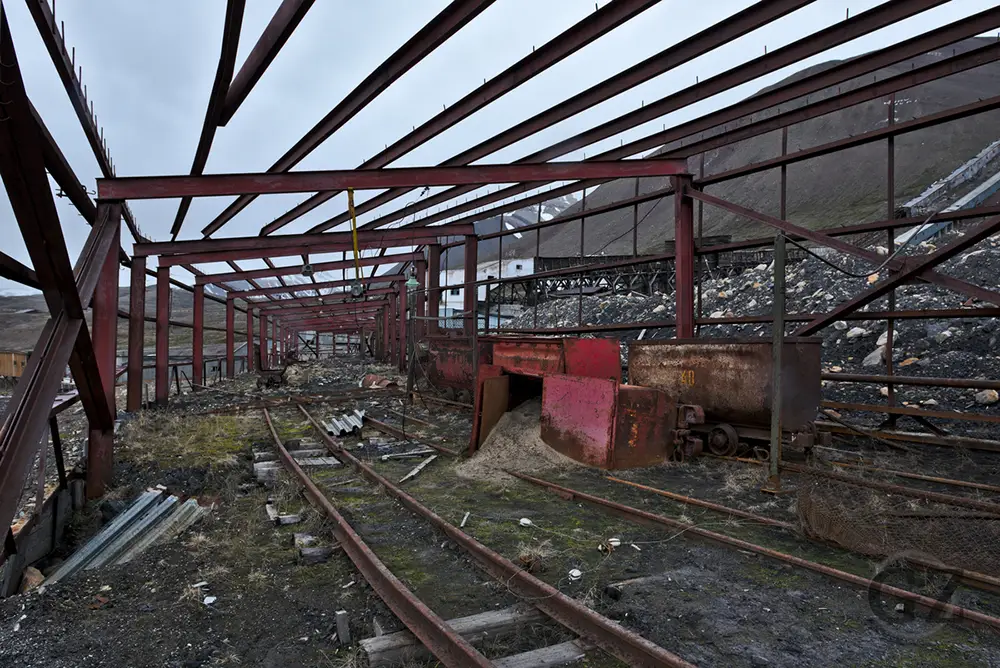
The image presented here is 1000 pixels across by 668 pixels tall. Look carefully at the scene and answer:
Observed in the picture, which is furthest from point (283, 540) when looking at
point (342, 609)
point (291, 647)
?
point (291, 647)

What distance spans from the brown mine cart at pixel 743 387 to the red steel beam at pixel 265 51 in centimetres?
571

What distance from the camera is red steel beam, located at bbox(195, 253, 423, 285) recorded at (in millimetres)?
18016

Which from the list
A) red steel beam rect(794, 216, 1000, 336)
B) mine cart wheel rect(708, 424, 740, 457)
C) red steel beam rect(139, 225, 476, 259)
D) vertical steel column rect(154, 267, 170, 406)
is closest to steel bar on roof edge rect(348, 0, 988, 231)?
red steel beam rect(794, 216, 1000, 336)

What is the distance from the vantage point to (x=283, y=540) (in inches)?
188

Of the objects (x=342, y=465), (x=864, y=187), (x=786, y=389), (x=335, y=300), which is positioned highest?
(x=864, y=187)

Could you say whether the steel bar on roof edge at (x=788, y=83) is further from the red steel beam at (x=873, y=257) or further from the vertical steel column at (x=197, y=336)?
the vertical steel column at (x=197, y=336)

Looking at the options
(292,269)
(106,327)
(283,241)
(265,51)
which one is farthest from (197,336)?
(265,51)

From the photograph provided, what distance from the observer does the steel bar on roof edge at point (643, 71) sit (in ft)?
18.7

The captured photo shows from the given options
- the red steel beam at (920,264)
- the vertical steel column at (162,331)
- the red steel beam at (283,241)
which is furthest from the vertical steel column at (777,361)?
the vertical steel column at (162,331)

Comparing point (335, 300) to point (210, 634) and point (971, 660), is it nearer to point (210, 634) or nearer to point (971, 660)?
point (210, 634)

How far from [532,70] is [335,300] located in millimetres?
22814

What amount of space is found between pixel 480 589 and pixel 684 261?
7105 millimetres

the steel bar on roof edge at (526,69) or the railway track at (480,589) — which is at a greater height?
the steel bar on roof edge at (526,69)

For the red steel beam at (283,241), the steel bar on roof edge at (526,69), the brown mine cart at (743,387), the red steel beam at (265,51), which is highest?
the steel bar on roof edge at (526,69)
